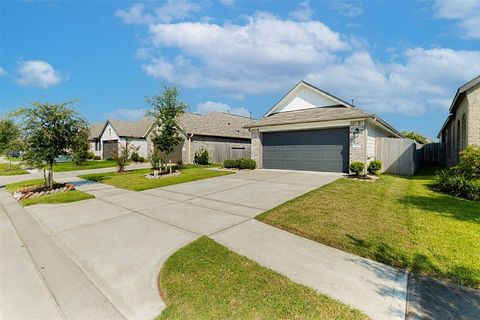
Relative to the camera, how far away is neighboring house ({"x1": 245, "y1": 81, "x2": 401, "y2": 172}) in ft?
41.0

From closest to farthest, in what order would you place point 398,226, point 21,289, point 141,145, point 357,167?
point 21,289
point 398,226
point 357,167
point 141,145

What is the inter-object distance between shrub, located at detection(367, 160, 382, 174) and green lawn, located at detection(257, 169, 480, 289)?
14.2ft

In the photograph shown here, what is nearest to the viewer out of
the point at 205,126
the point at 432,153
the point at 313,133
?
the point at 313,133

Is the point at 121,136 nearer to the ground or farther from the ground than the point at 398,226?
farther from the ground

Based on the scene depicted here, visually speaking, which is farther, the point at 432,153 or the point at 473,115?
the point at 432,153

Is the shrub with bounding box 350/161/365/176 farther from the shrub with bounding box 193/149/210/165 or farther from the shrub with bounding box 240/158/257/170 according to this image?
the shrub with bounding box 193/149/210/165

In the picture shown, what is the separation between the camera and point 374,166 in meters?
12.5

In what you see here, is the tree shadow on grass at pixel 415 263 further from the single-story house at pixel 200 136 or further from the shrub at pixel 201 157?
the shrub at pixel 201 157

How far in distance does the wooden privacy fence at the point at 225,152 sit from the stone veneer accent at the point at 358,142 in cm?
1299

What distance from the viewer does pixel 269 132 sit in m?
16.2

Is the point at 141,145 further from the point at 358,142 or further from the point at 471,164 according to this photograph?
the point at 471,164

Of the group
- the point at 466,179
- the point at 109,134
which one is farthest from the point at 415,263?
the point at 109,134

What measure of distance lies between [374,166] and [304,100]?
638 cm

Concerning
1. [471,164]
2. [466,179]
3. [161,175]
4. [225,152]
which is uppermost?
[225,152]
